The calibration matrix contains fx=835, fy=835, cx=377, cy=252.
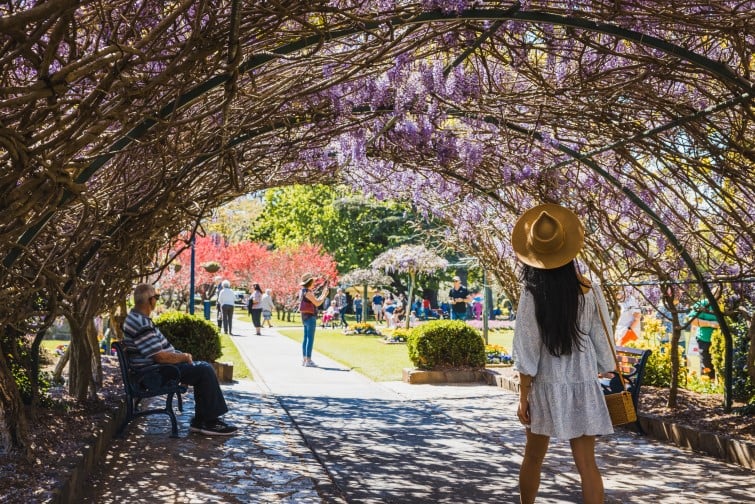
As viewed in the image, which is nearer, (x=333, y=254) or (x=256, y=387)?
(x=256, y=387)

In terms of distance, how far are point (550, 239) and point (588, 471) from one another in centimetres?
125

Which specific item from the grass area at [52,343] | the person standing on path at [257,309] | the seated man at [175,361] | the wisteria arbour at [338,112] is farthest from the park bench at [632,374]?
the person standing on path at [257,309]

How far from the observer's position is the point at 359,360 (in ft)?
55.2

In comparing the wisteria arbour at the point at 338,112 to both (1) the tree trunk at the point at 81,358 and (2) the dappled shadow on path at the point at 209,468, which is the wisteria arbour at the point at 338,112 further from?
(2) the dappled shadow on path at the point at 209,468

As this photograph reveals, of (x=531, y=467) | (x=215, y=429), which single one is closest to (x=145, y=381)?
(x=215, y=429)

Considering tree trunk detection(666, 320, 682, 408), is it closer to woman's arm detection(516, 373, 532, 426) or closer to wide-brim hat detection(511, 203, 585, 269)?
wide-brim hat detection(511, 203, 585, 269)

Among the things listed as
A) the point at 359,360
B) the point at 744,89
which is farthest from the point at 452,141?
the point at 359,360

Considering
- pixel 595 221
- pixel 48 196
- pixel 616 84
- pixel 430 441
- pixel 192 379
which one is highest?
pixel 616 84

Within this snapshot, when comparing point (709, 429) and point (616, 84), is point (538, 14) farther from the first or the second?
point (709, 429)

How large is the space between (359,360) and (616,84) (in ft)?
36.2

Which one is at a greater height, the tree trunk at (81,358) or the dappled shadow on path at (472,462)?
the tree trunk at (81,358)

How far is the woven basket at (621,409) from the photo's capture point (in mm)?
4645

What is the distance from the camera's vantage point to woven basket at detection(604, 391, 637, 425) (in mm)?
4645

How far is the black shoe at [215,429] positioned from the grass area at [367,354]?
556 cm
